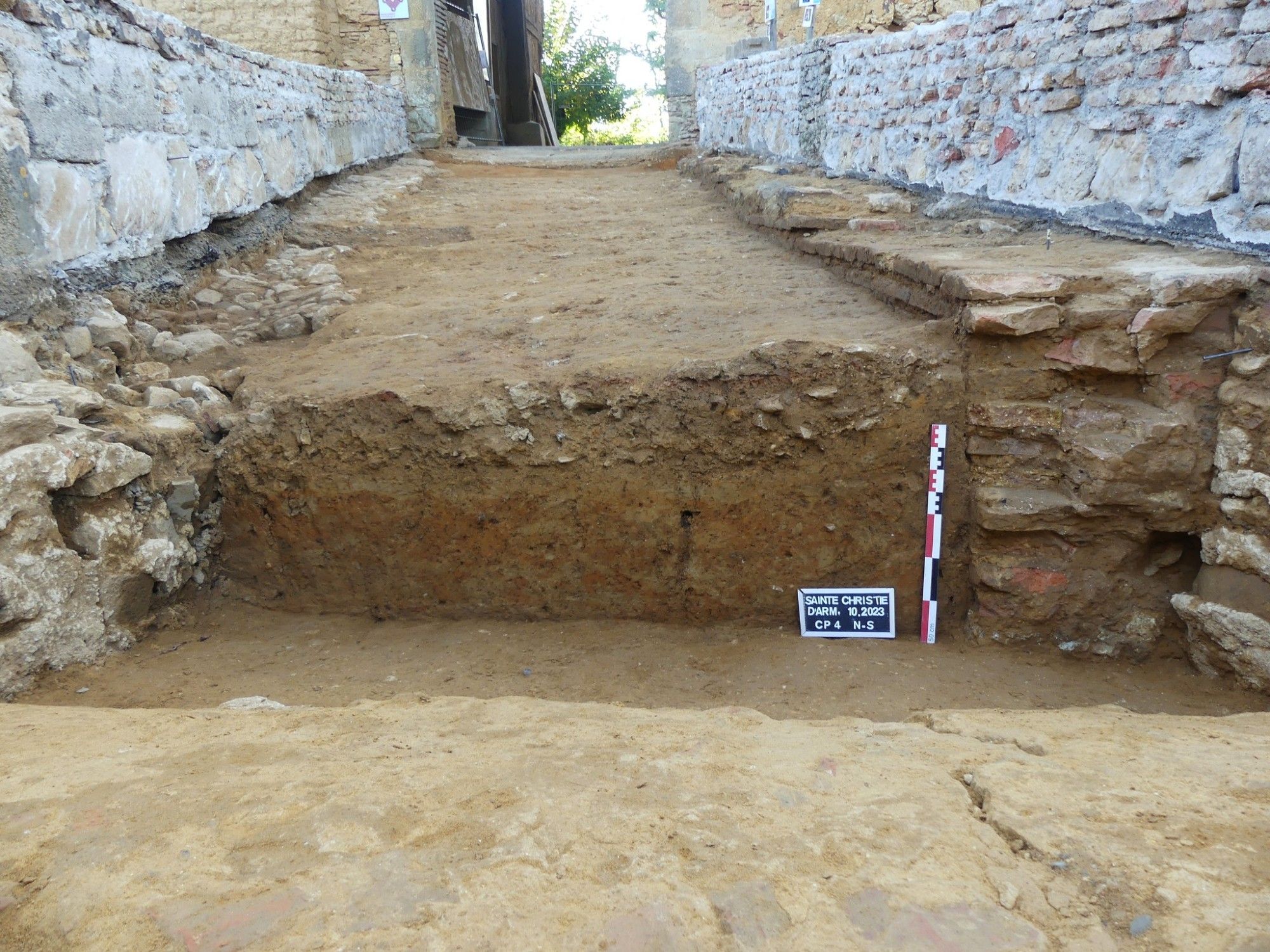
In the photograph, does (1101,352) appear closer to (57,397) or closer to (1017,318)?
(1017,318)

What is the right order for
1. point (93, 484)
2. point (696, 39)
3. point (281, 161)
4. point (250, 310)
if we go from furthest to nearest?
1. point (696, 39)
2. point (281, 161)
3. point (250, 310)
4. point (93, 484)

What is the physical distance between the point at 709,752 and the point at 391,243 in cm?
515

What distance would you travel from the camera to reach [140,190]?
409 cm

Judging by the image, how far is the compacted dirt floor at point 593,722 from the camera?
1.34 metres

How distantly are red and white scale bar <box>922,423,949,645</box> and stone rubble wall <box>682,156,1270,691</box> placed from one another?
0.23 ft

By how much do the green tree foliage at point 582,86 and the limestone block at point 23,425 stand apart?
18.0 m

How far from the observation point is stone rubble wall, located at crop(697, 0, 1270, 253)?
3238 mm

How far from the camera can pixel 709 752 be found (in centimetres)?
199

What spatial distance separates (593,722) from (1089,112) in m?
3.48

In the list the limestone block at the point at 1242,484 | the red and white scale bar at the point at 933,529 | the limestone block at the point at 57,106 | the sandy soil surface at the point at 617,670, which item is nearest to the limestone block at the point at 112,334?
the limestone block at the point at 57,106

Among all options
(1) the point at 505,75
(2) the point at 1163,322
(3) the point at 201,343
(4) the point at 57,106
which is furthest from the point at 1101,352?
(1) the point at 505,75

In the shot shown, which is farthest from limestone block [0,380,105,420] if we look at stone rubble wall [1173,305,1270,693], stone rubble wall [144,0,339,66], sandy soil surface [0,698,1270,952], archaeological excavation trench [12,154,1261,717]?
stone rubble wall [144,0,339,66]

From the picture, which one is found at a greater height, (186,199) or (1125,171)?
(186,199)

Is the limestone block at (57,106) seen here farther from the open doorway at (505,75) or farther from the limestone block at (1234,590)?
the open doorway at (505,75)
